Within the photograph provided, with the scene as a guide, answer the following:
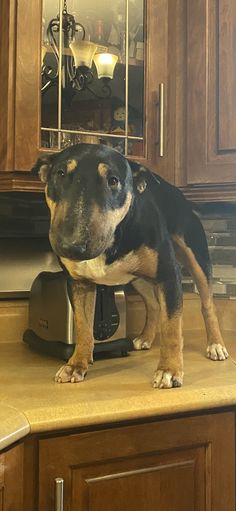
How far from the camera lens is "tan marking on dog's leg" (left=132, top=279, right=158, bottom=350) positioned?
1.55m

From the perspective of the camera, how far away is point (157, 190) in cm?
133

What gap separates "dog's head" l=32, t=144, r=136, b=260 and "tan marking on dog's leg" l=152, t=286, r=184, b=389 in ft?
0.64

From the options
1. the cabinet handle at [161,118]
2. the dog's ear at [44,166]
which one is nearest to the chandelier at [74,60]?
the cabinet handle at [161,118]

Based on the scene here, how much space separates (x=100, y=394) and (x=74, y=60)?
0.81 meters

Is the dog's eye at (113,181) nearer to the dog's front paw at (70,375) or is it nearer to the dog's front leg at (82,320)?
the dog's front leg at (82,320)

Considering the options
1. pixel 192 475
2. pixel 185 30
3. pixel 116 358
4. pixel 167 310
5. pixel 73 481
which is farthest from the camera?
pixel 185 30

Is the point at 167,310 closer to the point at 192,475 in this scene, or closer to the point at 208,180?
the point at 192,475

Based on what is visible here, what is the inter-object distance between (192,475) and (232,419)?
12 cm

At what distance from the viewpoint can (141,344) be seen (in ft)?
5.08

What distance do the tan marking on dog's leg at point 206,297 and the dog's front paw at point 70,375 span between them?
350 mm

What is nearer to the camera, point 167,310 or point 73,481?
point 73,481

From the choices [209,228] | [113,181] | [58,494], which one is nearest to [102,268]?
[113,181]

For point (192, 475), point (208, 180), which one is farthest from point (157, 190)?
point (192, 475)

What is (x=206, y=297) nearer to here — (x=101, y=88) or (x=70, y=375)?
(x=70, y=375)
